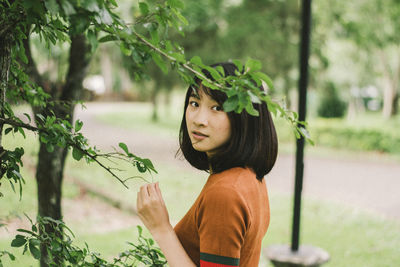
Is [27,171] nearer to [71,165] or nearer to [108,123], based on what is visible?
[71,165]

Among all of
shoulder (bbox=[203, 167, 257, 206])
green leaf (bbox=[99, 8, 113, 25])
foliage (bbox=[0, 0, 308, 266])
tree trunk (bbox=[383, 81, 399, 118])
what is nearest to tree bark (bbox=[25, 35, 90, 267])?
foliage (bbox=[0, 0, 308, 266])

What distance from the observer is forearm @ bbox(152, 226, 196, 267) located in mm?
1227

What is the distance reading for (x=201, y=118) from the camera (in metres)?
1.32

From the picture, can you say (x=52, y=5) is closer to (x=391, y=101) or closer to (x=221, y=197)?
(x=221, y=197)

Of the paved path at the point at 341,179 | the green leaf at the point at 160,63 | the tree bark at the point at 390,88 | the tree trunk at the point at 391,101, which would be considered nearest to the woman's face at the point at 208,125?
the green leaf at the point at 160,63

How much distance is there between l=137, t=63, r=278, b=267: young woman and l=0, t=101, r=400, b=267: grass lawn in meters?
2.24

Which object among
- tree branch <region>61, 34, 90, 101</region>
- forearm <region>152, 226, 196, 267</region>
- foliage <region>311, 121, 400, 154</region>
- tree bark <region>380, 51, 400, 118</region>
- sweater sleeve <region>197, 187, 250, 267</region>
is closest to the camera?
sweater sleeve <region>197, 187, 250, 267</region>

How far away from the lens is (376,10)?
13555 millimetres

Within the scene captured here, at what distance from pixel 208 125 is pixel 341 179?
838 centimetres

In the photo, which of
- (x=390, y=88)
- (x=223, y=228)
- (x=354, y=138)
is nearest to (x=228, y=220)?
(x=223, y=228)

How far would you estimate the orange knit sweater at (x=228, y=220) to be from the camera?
1.11m

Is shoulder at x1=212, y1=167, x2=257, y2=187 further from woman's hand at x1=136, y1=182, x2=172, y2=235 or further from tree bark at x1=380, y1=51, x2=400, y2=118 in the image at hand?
tree bark at x1=380, y1=51, x2=400, y2=118

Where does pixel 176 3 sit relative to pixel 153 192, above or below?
above

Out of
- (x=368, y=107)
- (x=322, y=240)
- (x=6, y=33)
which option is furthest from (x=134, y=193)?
(x=368, y=107)
